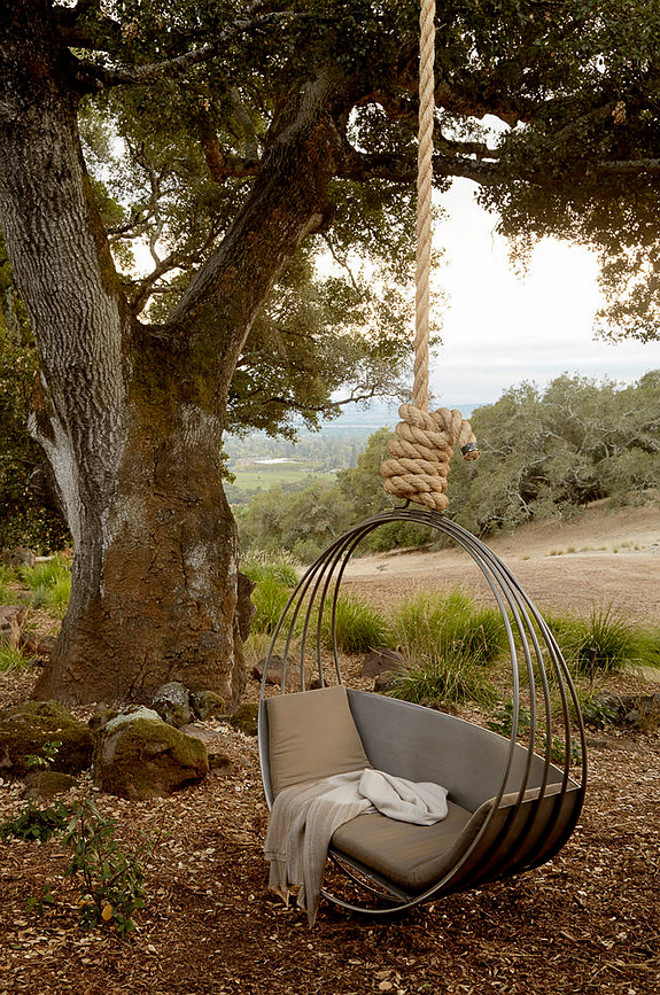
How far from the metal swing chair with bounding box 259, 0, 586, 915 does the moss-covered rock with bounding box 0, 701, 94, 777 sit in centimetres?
126

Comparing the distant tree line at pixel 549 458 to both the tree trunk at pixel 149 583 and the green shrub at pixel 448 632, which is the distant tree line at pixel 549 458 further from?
the tree trunk at pixel 149 583

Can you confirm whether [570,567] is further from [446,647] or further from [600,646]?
[446,647]

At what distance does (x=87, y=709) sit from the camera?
175 inches

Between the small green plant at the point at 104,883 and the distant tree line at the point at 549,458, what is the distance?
45.3 feet

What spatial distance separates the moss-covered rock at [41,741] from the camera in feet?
11.6

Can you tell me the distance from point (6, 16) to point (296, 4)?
1610mm

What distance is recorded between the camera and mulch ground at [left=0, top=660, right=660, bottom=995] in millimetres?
2119

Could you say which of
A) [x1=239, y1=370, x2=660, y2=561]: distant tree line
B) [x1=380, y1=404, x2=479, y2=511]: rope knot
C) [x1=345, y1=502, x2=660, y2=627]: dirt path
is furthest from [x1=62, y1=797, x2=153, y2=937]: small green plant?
[x1=239, y1=370, x2=660, y2=561]: distant tree line

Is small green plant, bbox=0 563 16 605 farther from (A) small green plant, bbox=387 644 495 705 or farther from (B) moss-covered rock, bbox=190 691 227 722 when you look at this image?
(A) small green plant, bbox=387 644 495 705

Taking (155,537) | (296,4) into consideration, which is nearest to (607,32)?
(296,4)

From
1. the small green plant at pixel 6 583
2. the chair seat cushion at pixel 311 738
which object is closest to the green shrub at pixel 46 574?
the small green plant at pixel 6 583

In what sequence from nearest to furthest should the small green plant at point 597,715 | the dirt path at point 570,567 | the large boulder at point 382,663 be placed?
1. the small green plant at point 597,715
2. the large boulder at point 382,663
3. the dirt path at point 570,567

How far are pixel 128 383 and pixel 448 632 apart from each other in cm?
287

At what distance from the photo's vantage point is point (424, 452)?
2311 millimetres
